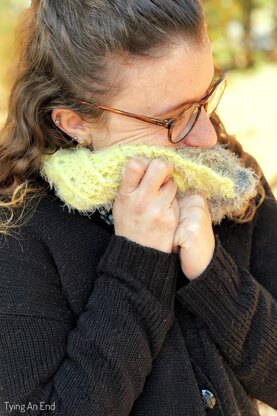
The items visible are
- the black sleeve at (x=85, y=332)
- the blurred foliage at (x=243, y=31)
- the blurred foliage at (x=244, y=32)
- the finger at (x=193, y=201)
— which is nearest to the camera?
the black sleeve at (x=85, y=332)

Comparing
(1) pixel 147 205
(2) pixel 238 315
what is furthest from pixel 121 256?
(2) pixel 238 315

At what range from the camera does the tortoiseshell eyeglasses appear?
1.62 meters

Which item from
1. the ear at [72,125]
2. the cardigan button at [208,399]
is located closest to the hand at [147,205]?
the ear at [72,125]

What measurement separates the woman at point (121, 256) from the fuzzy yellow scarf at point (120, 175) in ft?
0.12

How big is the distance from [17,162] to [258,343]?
97 cm

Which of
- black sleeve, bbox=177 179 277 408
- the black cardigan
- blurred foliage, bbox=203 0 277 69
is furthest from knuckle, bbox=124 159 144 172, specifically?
blurred foliage, bbox=203 0 277 69

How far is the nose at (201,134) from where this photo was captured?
1.68 metres

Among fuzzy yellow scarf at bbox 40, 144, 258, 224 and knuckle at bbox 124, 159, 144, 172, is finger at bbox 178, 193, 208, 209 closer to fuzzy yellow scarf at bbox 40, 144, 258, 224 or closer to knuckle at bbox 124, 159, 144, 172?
fuzzy yellow scarf at bbox 40, 144, 258, 224

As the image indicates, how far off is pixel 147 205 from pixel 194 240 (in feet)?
0.61

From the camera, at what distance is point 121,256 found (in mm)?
1639

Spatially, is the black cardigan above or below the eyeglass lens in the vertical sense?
below

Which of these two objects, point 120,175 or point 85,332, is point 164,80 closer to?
point 120,175

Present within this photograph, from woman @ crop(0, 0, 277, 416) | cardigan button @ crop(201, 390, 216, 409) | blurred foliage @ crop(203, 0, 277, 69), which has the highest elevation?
woman @ crop(0, 0, 277, 416)

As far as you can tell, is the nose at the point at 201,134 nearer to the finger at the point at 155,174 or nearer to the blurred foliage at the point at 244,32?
the finger at the point at 155,174
